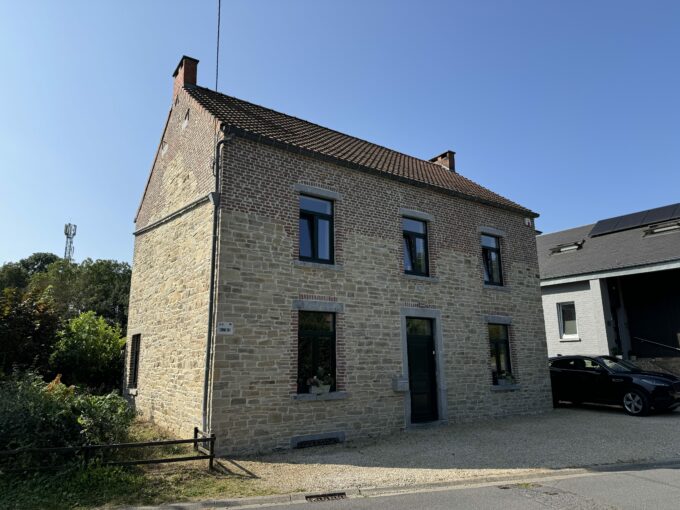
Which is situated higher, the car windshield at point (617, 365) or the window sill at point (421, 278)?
the window sill at point (421, 278)

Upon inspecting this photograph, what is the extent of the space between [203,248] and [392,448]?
5.65 meters

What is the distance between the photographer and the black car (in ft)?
39.8

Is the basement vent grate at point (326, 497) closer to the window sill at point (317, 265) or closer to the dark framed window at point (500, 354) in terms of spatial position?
the window sill at point (317, 265)

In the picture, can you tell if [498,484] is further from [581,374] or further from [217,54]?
[217,54]

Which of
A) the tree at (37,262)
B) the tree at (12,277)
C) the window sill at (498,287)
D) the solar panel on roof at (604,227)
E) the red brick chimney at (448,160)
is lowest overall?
the window sill at (498,287)

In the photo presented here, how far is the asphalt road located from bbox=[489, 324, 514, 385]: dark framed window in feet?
21.6

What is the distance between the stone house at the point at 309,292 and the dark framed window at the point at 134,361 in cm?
4

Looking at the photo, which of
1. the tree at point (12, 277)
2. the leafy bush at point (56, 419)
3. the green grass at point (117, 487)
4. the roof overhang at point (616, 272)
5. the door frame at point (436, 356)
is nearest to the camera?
the green grass at point (117, 487)

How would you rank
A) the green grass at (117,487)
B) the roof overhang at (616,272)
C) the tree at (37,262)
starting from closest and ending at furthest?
A: the green grass at (117,487)
the roof overhang at (616,272)
the tree at (37,262)

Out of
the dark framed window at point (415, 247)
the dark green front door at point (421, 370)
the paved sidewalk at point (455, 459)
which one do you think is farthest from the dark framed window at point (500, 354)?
the dark framed window at point (415, 247)

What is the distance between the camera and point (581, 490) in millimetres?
6238

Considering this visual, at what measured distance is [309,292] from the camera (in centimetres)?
1022

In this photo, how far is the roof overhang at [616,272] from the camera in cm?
1680

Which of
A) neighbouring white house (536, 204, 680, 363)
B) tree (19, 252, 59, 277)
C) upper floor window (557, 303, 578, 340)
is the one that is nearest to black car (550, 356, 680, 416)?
neighbouring white house (536, 204, 680, 363)
